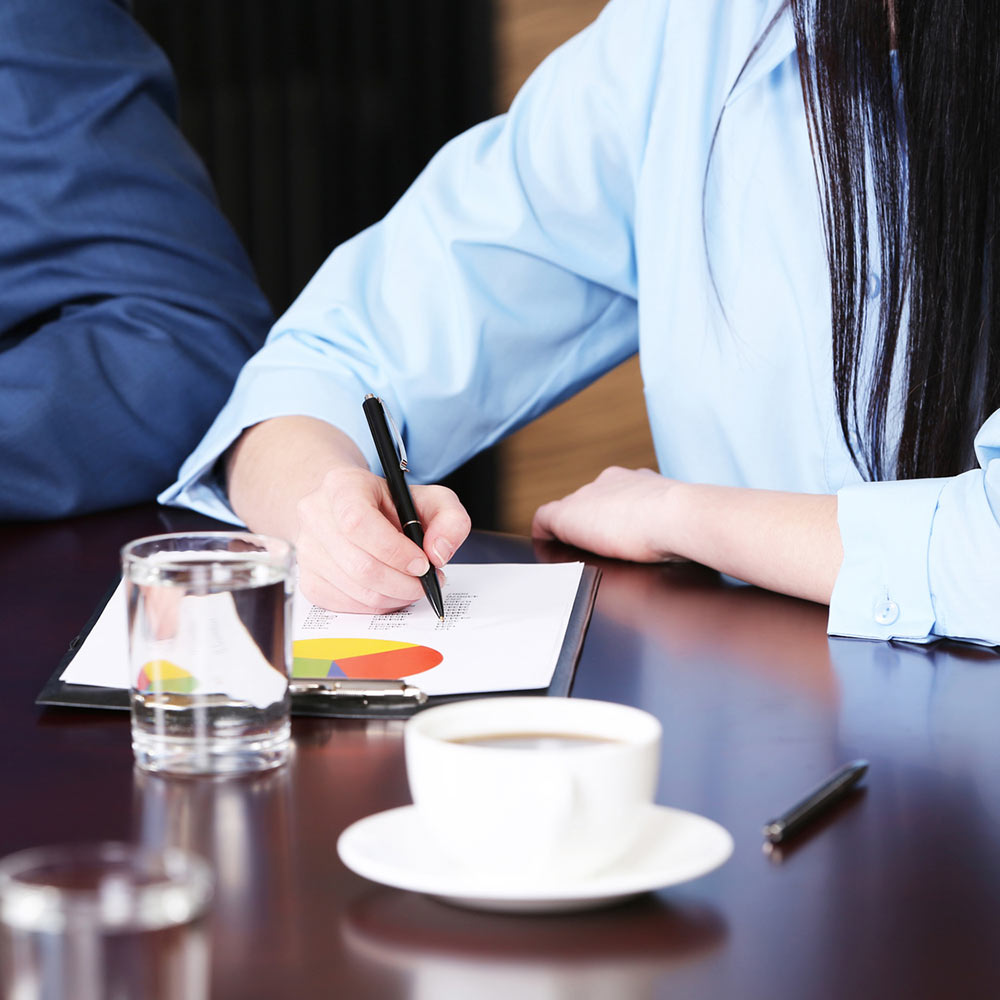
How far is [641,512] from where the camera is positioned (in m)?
1.02

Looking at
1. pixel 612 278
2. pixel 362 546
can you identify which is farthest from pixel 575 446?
pixel 362 546

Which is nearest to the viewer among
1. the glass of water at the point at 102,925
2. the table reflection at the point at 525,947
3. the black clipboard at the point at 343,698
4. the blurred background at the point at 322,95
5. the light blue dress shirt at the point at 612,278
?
the glass of water at the point at 102,925

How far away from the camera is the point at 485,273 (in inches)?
50.5

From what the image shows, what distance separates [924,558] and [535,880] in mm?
509

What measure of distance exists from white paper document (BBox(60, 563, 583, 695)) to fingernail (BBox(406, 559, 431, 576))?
3cm

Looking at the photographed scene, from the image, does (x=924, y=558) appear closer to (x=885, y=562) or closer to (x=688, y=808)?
(x=885, y=562)

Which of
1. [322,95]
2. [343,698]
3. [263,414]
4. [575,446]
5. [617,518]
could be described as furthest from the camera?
[575,446]

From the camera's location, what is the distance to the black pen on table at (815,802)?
520mm

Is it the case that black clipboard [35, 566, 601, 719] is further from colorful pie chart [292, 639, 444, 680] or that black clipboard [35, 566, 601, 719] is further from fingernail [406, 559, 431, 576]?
fingernail [406, 559, 431, 576]

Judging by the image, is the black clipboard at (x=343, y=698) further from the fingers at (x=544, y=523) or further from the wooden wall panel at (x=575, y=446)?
the wooden wall panel at (x=575, y=446)

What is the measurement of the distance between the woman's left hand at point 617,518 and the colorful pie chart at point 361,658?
0.29 meters

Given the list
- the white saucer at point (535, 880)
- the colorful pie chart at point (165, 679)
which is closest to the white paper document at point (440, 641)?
the colorful pie chart at point (165, 679)

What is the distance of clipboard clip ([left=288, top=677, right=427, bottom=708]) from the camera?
66cm

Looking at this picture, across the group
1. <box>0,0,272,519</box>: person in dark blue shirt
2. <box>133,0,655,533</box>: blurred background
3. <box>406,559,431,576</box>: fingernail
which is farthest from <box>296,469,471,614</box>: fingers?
<box>133,0,655,533</box>: blurred background
